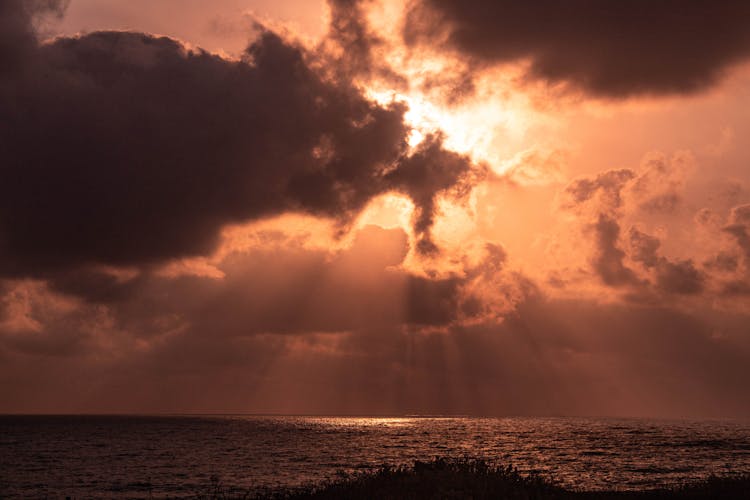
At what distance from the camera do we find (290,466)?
76.2m

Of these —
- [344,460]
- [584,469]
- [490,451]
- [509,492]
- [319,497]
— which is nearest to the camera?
[509,492]

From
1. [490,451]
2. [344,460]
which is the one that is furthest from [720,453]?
[344,460]

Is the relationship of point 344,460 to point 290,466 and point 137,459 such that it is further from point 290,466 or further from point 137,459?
point 137,459

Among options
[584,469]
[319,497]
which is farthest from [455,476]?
[584,469]

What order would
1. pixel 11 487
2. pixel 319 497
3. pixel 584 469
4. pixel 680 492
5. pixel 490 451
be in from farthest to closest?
pixel 490 451, pixel 584 469, pixel 11 487, pixel 680 492, pixel 319 497

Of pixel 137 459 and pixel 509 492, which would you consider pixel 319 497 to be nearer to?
pixel 509 492

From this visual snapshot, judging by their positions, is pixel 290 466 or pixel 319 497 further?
pixel 290 466

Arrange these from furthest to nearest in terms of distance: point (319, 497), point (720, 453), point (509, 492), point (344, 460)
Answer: point (720, 453)
point (344, 460)
point (319, 497)
point (509, 492)

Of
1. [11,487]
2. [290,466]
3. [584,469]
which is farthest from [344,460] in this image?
[11,487]

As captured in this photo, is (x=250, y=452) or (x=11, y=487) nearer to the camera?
(x=11, y=487)

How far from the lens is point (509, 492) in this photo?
35844 mm

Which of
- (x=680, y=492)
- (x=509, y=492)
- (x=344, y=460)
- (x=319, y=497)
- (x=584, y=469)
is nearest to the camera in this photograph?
(x=509, y=492)

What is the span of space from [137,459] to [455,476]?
68.3 m

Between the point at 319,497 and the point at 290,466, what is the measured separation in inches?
1558
